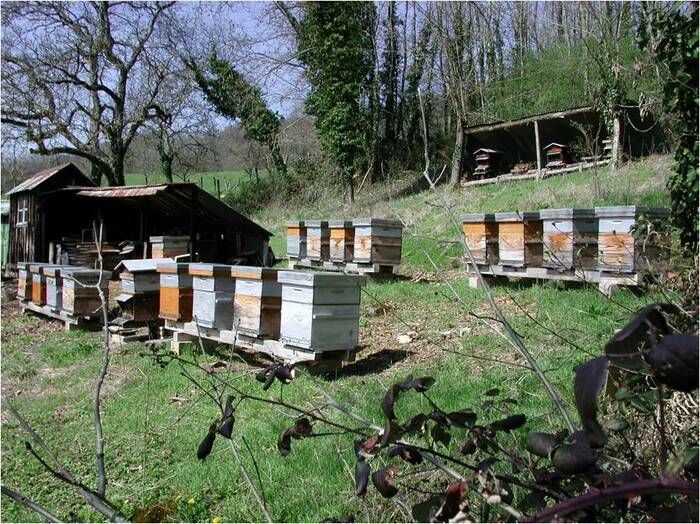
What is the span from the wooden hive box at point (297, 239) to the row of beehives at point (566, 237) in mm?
3915

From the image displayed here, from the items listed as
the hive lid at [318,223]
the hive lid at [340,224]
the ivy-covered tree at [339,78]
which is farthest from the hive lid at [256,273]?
the ivy-covered tree at [339,78]

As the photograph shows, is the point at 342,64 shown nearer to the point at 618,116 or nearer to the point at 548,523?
the point at 618,116

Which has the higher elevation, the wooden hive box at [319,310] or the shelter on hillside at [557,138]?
the shelter on hillside at [557,138]

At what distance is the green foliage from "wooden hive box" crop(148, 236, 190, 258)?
11.7 metres

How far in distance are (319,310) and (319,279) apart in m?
0.30

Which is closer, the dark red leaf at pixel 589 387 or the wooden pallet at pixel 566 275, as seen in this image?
the dark red leaf at pixel 589 387

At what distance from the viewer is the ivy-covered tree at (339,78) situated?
21266 mm

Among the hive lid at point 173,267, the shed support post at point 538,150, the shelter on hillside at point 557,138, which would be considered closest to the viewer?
the hive lid at point 173,267

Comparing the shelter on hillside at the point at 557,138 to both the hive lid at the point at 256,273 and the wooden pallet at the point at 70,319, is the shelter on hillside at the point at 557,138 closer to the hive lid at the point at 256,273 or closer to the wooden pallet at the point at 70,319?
the hive lid at the point at 256,273

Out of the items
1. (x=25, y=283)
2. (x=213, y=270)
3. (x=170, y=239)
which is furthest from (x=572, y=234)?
(x=25, y=283)

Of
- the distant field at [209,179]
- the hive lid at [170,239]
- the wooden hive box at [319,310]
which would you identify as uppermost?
the distant field at [209,179]

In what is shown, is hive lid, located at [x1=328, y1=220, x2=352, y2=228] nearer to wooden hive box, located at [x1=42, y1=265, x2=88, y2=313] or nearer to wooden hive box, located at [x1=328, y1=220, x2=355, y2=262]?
wooden hive box, located at [x1=328, y1=220, x2=355, y2=262]

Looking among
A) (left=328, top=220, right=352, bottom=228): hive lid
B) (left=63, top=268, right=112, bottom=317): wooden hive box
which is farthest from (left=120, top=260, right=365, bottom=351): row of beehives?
(left=328, top=220, right=352, bottom=228): hive lid

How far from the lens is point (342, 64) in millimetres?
21469
